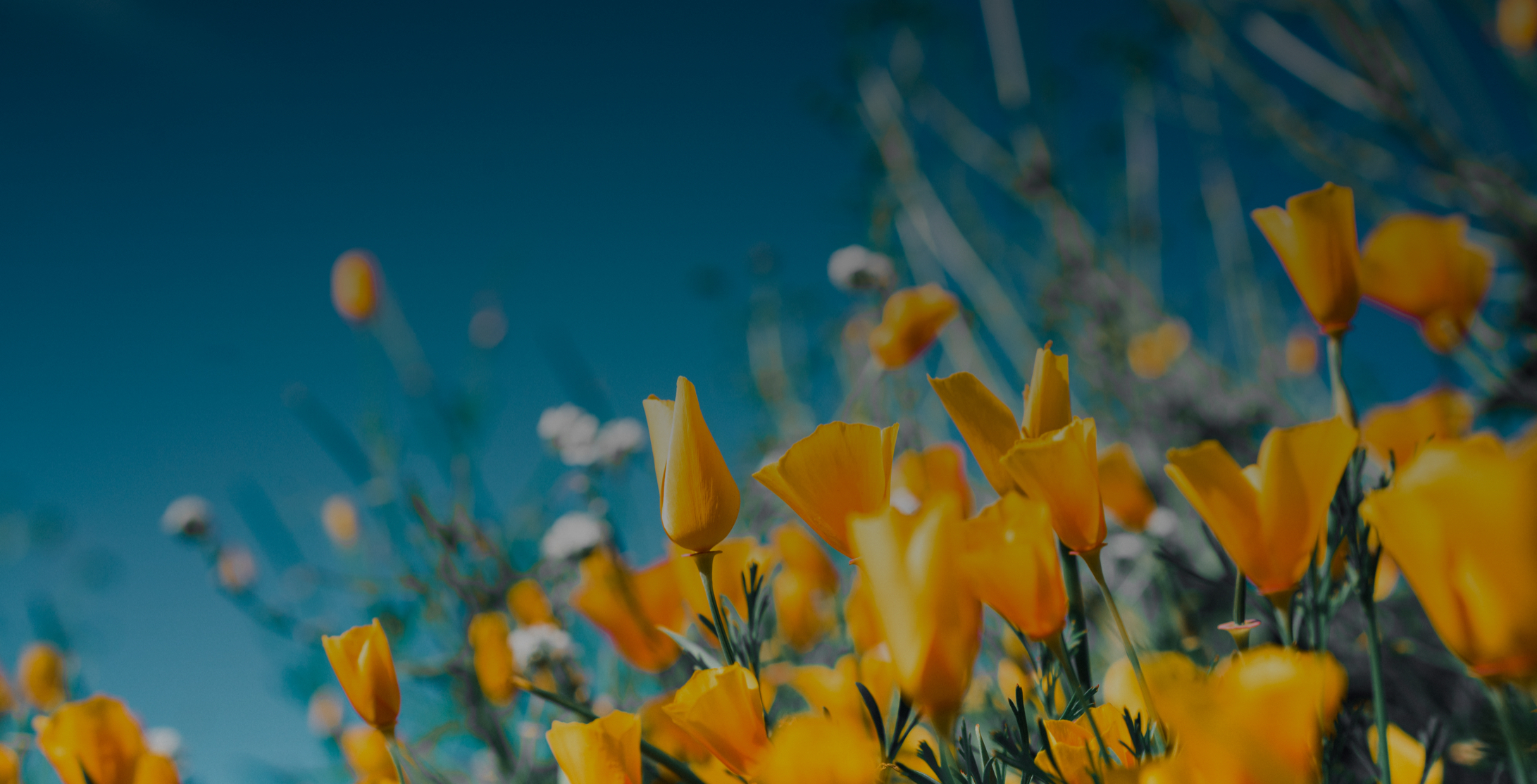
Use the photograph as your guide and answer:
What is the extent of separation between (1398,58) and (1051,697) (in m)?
1.38

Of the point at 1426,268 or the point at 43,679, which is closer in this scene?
the point at 1426,268

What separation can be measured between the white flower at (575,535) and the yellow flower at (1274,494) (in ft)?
2.24

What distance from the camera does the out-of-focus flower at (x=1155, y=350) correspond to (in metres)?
1.81

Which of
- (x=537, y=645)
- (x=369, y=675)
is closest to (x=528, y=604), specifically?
(x=537, y=645)

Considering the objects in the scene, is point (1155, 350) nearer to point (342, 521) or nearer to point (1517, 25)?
Result: point (1517, 25)

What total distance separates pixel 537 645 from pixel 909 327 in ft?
1.63

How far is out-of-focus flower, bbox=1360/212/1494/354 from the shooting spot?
1.92 feet

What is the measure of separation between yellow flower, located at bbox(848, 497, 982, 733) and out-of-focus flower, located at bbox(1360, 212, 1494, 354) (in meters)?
0.51

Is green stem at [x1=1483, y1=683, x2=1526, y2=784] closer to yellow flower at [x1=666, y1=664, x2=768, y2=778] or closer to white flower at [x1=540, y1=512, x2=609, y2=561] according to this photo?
yellow flower at [x1=666, y1=664, x2=768, y2=778]

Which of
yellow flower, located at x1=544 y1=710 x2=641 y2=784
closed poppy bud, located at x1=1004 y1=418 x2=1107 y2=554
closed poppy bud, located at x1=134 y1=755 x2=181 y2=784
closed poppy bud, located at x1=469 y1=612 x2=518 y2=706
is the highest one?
closed poppy bud, located at x1=134 y1=755 x2=181 y2=784

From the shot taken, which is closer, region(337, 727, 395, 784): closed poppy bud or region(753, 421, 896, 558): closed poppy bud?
region(753, 421, 896, 558): closed poppy bud

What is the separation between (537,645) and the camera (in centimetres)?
78

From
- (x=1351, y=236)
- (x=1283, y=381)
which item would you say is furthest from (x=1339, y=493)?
(x=1283, y=381)

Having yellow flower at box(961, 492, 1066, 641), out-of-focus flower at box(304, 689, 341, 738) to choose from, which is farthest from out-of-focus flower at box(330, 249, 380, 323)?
yellow flower at box(961, 492, 1066, 641)
